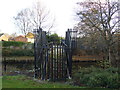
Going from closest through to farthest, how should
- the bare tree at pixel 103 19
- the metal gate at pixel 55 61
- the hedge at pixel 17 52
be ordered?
the metal gate at pixel 55 61, the bare tree at pixel 103 19, the hedge at pixel 17 52

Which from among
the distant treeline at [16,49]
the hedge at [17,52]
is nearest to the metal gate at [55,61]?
the hedge at [17,52]

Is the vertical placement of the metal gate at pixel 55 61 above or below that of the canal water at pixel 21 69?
above

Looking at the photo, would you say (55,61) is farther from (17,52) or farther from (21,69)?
(17,52)

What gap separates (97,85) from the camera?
575 cm

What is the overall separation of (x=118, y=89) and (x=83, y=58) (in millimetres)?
11923

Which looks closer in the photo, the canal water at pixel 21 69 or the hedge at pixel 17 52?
the canal water at pixel 21 69

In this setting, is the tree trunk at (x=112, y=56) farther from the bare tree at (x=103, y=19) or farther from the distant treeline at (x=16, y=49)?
the distant treeline at (x=16, y=49)

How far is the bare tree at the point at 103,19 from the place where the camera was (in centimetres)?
930

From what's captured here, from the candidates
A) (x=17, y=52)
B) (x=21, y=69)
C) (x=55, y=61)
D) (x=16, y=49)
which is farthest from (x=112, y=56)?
(x=16, y=49)

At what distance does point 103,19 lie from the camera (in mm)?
9469

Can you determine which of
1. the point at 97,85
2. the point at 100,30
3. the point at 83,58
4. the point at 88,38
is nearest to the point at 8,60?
the point at 83,58

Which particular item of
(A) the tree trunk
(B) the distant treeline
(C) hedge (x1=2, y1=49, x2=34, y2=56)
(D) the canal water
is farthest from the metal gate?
(B) the distant treeline

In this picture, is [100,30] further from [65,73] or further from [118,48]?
[65,73]

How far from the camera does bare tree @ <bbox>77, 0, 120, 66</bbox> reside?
30.5 ft
